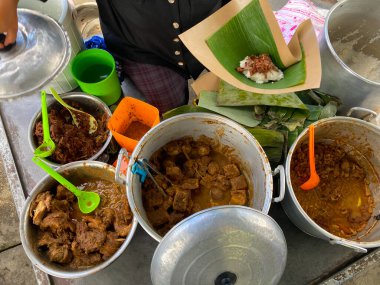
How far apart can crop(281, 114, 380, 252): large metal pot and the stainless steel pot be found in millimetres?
516

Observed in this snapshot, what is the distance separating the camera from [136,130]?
134 centimetres

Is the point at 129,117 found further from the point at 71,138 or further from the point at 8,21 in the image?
the point at 8,21

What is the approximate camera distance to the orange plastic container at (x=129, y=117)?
47.8 inches

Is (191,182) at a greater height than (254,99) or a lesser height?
lesser

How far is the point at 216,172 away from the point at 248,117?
233 mm

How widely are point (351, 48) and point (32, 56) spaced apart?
1227 mm

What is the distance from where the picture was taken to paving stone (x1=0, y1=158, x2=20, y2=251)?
164 cm

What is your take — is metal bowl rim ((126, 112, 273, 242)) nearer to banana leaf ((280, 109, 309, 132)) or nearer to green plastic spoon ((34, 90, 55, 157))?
banana leaf ((280, 109, 309, 132))

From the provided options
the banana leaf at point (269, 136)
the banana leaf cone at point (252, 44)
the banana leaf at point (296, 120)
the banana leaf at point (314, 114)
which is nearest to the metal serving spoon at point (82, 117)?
the banana leaf cone at point (252, 44)

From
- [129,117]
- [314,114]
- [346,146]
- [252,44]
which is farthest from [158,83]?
[346,146]

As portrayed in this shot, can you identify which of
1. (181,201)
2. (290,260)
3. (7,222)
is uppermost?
(181,201)

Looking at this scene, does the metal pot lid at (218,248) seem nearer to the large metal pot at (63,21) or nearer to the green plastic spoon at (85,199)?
the green plastic spoon at (85,199)

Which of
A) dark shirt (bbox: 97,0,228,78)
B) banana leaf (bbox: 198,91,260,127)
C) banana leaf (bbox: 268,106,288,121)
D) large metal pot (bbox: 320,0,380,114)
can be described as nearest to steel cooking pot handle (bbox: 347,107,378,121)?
large metal pot (bbox: 320,0,380,114)

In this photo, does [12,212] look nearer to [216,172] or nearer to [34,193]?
[34,193]
